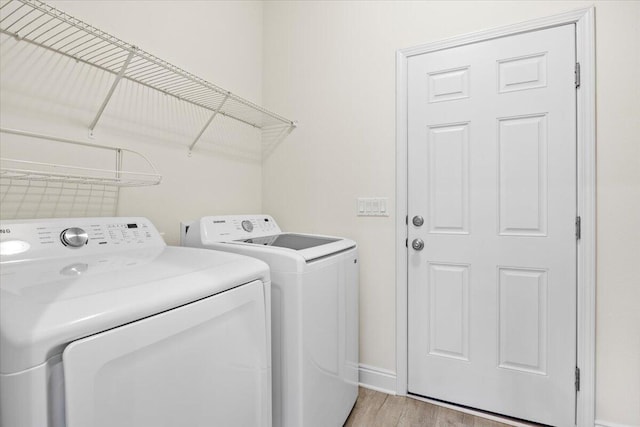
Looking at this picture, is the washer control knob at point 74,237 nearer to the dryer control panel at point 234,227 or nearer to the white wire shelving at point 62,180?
the white wire shelving at point 62,180

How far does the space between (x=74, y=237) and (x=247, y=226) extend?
0.88 m

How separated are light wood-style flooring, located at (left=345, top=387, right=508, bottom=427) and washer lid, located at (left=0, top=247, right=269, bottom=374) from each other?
115 centimetres

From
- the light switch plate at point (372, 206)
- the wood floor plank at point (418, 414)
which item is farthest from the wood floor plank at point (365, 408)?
the light switch plate at point (372, 206)

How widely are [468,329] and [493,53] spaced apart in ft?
4.93

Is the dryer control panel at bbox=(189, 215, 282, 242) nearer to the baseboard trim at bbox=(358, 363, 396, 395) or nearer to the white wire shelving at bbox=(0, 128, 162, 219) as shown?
the white wire shelving at bbox=(0, 128, 162, 219)

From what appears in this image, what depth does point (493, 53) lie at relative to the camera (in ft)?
5.75

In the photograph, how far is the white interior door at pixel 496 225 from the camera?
64.1 inches

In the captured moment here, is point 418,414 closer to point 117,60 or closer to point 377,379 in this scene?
point 377,379

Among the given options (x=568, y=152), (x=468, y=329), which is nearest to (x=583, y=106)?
(x=568, y=152)

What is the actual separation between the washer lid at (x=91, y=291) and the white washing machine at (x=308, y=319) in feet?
0.76

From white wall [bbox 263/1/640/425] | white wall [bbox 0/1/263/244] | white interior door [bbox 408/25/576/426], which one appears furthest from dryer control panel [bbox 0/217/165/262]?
white interior door [bbox 408/25/576/426]

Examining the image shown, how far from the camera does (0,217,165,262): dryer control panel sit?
1.02 m

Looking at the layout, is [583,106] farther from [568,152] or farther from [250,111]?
[250,111]

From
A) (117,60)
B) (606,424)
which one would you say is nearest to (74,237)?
(117,60)
